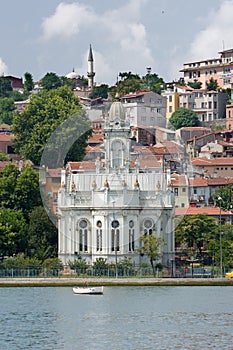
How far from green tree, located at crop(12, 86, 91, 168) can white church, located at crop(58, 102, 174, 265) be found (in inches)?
1030

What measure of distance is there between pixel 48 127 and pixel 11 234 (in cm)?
3782

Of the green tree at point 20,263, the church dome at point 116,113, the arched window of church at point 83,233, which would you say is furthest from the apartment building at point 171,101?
the green tree at point 20,263

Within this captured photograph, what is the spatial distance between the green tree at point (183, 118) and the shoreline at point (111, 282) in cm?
7502

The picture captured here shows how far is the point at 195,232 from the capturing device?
122 m

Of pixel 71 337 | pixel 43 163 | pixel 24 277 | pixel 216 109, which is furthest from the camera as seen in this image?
pixel 216 109

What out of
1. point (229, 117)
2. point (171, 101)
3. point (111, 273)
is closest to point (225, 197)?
point (111, 273)

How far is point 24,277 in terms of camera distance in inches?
4055

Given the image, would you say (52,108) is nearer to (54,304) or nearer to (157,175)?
(157,175)

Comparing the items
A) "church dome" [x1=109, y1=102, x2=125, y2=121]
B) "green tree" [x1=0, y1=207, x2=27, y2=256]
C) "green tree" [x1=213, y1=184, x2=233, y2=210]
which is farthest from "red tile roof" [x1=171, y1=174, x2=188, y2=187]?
"green tree" [x1=0, y1=207, x2=27, y2=256]

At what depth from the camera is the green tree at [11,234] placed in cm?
11106

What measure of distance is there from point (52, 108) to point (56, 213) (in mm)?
37151

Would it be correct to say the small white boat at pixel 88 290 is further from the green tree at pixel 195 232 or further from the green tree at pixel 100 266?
the green tree at pixel 195 232

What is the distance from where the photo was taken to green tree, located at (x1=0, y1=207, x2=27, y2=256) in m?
111

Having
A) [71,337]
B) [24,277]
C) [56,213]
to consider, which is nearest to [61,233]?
[56,213]
